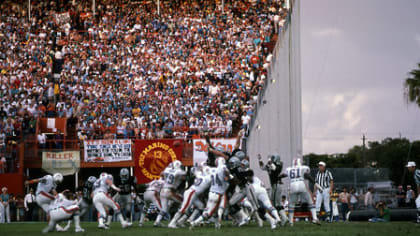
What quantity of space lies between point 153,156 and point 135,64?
25.2 feet

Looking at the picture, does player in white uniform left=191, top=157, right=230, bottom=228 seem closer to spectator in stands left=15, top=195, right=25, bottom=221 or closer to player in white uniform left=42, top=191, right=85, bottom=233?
player in white uniform left=42, top=191, right=85, bottom=233

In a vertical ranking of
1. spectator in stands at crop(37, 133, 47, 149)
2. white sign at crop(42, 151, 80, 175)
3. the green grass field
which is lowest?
the green grass field

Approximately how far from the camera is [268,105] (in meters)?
24.5

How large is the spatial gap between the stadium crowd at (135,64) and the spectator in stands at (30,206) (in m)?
2.98

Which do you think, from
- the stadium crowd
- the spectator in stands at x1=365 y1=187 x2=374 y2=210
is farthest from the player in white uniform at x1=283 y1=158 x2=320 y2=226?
the stadium crowd

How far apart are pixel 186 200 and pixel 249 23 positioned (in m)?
20.2

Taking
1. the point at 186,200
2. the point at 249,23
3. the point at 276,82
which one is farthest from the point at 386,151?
the point at 186,200

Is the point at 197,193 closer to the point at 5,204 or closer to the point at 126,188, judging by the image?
the point at 126,188

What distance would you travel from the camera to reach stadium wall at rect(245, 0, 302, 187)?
74.4ft

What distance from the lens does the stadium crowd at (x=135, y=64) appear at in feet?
98.8

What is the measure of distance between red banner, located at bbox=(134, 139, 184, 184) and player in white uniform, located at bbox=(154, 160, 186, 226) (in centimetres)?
979

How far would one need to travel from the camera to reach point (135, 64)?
33906mm

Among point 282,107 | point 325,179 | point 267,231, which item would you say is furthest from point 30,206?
point 267,231

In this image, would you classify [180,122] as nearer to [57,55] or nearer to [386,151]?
[57,55]
